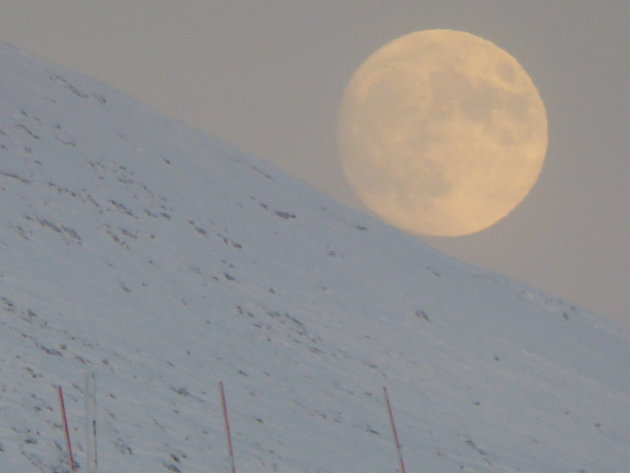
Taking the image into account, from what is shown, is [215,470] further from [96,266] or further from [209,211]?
[209,211]

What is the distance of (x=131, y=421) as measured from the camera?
2064 centimetres

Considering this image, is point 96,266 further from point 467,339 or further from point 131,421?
point 467,339

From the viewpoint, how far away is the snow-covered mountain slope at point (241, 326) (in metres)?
22.1

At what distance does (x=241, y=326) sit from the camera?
3209cm

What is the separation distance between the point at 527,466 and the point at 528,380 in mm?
9791

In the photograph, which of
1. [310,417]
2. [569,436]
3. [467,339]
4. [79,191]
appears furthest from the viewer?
[467,339]

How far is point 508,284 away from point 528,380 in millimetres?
12871

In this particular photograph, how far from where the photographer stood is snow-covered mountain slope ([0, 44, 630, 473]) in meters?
22.1

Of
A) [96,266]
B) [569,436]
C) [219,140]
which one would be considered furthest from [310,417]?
[219,140]

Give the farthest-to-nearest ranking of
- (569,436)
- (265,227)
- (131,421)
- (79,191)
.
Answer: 1. (265,227)
2. (79,191)
3. (569,436)
4. (131,421)

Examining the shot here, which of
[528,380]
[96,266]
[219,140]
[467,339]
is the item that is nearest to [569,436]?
[528,380]

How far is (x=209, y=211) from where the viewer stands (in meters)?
43.2

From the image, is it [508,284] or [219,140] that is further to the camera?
[219,140]

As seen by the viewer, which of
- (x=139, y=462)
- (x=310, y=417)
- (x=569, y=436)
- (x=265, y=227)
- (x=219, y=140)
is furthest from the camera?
(x=219, y=140)
